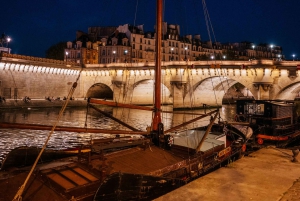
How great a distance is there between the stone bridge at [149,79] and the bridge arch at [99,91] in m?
0.25

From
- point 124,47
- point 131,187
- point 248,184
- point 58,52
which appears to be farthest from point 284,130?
point 58,52

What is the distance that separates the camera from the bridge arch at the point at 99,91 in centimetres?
5180

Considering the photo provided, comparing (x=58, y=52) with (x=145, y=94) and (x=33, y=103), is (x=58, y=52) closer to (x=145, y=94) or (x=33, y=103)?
(x=145, y=94)

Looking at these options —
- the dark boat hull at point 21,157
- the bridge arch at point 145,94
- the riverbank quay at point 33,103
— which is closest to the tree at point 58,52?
the bridge arch at point 145,94

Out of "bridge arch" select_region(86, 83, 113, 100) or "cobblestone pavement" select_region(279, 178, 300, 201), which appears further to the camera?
"bridge arch" select_region(86, 83, 113, 100)

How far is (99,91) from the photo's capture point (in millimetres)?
55375

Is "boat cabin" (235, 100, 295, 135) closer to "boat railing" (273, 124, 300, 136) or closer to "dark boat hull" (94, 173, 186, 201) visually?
"boat railing" (273, 124, 300, 136)

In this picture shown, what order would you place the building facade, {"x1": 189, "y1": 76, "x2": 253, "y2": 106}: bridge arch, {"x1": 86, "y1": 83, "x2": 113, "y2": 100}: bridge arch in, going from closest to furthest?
{"x1": 189, "y1": 76, "x2": 253, "y2": 106}: bridge arch, {"x1": 86, "y1": 83, "x2": 113, "y2": 100}: bridge arch, the building facade

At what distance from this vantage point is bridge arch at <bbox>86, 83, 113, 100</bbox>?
51803mm

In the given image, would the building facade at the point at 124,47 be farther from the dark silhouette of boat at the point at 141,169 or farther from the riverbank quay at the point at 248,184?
the riverbank quay at the point at 248,184

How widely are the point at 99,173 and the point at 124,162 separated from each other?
1107 mm

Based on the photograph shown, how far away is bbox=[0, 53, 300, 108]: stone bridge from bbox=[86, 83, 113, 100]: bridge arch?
0.25m

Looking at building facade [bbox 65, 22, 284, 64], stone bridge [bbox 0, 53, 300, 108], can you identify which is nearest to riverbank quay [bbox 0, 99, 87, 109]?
stone bridge [bbox 0, 53, 300, 108]

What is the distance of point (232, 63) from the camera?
35375 mm
